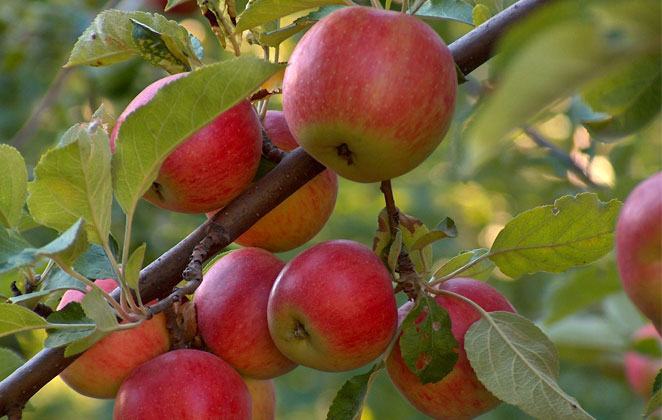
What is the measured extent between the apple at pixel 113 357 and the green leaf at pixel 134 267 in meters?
0.18

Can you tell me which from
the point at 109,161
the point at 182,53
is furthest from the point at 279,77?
the point at 109,161

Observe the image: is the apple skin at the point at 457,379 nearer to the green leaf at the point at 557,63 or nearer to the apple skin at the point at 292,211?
the apple skin at the point at 292,211

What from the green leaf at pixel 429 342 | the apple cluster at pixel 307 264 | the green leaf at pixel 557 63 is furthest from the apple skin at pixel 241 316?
the green leaf at pixel 557 63

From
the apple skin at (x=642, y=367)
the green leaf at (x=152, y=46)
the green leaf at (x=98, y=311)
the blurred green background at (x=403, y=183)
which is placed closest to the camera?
the green leaf at (x=98, y=311)

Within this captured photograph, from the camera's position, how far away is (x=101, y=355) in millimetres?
1166

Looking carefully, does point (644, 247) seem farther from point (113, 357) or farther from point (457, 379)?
point (113, 357)

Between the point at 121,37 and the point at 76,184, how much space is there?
1.06ft

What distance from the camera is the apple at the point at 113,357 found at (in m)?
1.17

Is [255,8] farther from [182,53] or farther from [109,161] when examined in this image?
[109,161]

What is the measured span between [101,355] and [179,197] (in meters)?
0.28

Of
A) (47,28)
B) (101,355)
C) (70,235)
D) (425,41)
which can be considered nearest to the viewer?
(70,235)

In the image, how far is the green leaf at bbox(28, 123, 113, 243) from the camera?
934 mm

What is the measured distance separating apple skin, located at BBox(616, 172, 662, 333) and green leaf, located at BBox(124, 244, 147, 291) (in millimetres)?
589

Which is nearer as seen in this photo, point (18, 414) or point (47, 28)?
point (18, 414)
